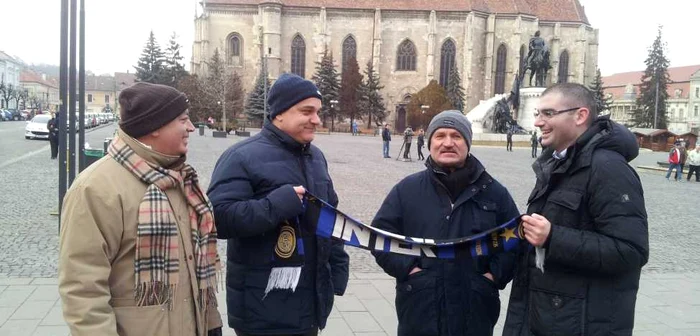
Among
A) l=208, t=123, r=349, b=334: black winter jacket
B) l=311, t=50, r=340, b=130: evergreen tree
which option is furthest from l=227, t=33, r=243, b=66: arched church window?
l=208, t=123, r=349, b=334: black winter jacket

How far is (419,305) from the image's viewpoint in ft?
9.70

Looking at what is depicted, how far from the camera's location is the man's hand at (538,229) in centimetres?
251

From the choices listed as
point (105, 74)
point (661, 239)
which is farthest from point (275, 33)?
Answer: point (105, 74)

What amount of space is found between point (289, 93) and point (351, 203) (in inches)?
351

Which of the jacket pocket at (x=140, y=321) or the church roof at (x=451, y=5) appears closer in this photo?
the jacket pocket at (x=140, y=321)

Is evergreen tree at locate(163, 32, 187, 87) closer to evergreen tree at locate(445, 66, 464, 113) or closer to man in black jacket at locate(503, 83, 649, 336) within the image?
evergreen tree at locate(445, 66, 464, 113)

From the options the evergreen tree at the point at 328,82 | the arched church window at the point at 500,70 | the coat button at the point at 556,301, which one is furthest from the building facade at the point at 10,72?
the coat button at the point at 556,301

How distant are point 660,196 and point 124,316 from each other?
55.2ft

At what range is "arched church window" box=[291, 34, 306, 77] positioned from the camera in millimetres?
65375

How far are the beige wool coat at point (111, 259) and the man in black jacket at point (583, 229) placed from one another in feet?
5.32

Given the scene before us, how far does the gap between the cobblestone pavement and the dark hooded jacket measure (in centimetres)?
449

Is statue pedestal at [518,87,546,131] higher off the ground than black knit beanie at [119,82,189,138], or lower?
higher

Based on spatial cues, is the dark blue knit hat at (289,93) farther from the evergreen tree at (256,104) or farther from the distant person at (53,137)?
the evergreen tree at (256,104)

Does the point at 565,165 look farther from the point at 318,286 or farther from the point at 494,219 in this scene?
the point at 318,286
